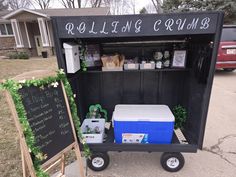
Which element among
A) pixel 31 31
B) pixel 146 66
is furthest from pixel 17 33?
pixel 146 66

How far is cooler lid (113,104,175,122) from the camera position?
203 cm

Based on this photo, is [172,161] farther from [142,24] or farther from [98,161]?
[142,24]

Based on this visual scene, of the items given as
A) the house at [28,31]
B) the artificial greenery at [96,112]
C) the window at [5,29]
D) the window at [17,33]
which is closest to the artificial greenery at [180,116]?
the artificial greenery at [96,112]

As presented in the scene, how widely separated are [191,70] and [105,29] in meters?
1.29

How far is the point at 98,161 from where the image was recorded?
2.15m

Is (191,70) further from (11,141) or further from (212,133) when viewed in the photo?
(11,141)

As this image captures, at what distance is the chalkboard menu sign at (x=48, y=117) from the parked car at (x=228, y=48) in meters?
5.47

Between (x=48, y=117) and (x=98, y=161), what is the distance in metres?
0.89

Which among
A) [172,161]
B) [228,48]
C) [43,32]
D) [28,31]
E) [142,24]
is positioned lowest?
[172,161]

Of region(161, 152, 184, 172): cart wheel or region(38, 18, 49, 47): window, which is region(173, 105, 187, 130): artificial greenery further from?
region(38, 18, 49, 47): window

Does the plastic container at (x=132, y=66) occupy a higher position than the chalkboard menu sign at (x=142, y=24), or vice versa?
the chalkboard menu sign at (x=142, y=24)

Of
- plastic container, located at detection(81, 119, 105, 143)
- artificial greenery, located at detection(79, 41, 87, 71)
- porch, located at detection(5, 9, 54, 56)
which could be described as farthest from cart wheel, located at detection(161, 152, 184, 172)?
porch, located at detection(5, 9, 54, 56)

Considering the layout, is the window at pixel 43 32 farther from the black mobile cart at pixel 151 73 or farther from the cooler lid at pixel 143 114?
the cooler lid at pixel 143 114

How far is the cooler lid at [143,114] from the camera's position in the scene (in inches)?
79.8
